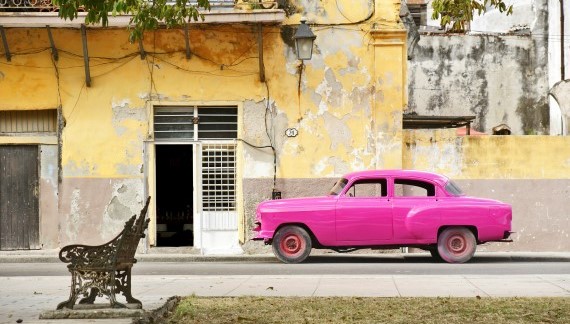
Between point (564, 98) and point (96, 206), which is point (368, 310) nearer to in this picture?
point (96, 206)

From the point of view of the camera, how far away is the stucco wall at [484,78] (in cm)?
3391

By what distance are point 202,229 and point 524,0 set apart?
17765 millimetres

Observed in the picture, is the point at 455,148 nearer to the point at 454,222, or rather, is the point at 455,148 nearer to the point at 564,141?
the point at 564,141

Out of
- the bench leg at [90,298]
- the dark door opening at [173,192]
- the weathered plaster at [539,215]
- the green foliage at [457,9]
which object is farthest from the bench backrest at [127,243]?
the weathered plaster at [539,215]

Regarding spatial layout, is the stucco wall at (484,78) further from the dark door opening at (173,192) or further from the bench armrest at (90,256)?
the bench armrest at (90,256)

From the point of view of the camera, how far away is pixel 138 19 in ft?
43.8

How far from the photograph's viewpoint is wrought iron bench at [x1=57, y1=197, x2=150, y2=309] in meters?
10.3

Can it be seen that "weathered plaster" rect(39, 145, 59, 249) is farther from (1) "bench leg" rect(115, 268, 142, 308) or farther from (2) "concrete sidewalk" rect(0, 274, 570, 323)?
(1) "bench leg" rect(115, 268, 142, 308)

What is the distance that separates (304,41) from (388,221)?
182 inches

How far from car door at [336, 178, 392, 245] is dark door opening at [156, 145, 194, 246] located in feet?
16.3

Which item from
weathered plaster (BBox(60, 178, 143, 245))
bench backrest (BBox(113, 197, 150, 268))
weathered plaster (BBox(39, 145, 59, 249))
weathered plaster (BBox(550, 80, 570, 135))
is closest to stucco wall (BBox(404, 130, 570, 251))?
weathered plaster (BBox(60, 178, 143, 245))

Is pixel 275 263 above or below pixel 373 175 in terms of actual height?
below

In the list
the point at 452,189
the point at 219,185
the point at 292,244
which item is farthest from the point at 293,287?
the point at 219,185

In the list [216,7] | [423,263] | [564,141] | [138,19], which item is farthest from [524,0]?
[138,19]
